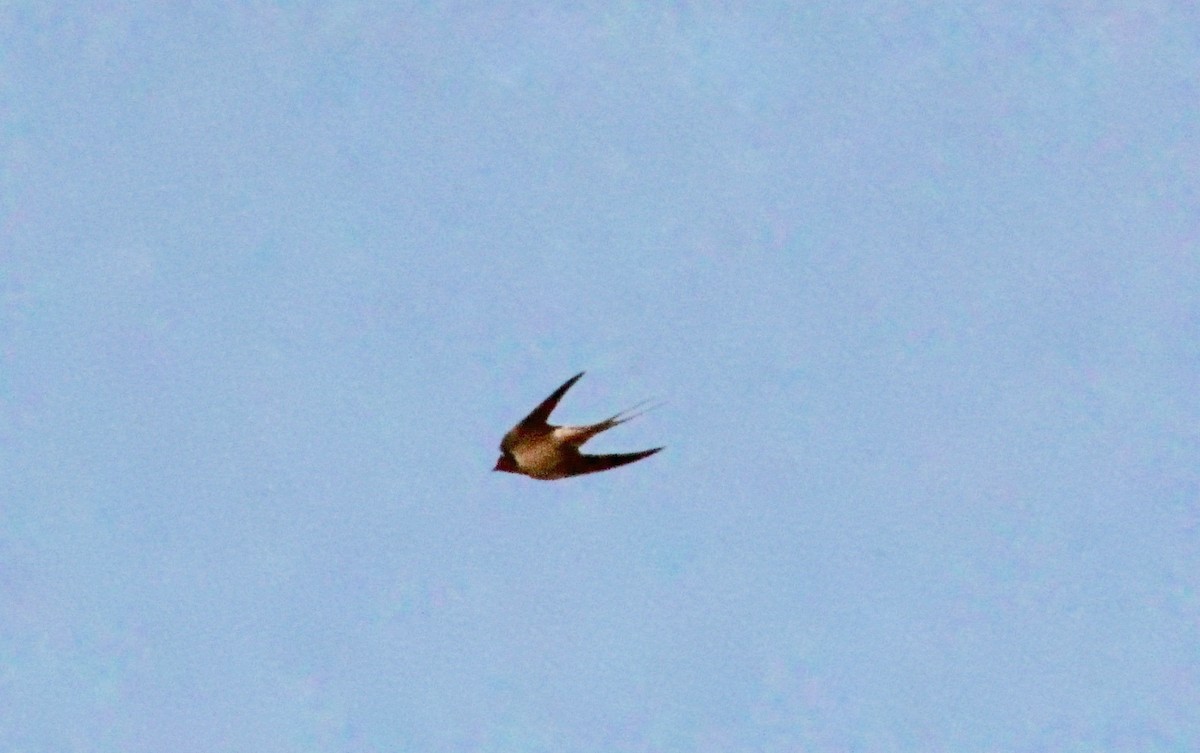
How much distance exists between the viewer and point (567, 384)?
26.6m

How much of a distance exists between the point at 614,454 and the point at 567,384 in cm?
261

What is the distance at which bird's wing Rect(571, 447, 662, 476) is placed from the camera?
93.6 ft

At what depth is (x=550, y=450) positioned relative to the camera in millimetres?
28516

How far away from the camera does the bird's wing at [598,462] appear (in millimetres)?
28516

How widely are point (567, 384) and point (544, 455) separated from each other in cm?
251

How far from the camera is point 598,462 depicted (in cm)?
2894

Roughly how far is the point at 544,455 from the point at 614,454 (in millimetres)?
1255

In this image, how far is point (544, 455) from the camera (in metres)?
28.7

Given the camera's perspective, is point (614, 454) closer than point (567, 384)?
No

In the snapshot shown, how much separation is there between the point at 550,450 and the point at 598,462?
98 cm

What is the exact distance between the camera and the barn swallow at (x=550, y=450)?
2767 centimetres

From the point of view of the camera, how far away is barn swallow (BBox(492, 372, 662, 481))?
2767cm

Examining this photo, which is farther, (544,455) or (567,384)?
(544,455)
